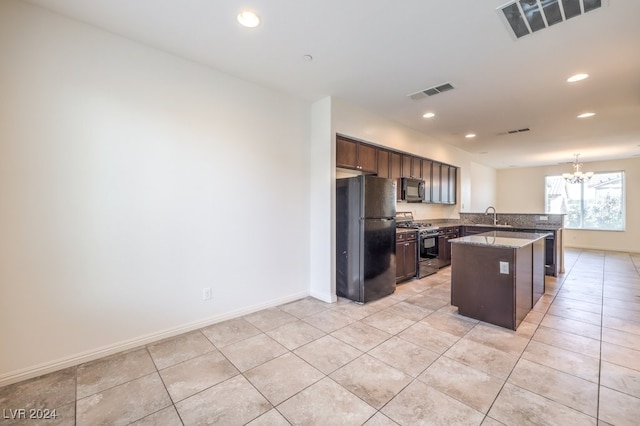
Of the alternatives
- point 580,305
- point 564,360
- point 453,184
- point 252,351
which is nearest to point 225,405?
point 252,351

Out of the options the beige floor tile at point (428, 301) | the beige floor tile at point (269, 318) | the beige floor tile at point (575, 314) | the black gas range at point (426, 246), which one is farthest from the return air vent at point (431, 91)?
the beige floor tile at point (269, 318)

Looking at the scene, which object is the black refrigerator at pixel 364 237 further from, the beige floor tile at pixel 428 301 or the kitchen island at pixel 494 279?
the kitchen island at pixel 494 279

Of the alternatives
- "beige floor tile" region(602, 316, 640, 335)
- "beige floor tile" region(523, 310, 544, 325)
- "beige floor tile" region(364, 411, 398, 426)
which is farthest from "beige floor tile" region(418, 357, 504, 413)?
"beige floor tile" region(602, 316, 640, 335)

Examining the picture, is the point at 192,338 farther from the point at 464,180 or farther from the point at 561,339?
the point at 464,180

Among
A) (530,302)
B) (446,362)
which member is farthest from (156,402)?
(530,302)

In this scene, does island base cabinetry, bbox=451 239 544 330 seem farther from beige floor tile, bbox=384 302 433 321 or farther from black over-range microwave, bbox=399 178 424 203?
black over-range microwave, bbox=399 178 424 203

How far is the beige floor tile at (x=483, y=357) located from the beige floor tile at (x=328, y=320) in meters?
1.09

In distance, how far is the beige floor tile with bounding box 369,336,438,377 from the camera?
222 centimetres

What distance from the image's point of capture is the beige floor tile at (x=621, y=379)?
1.93m

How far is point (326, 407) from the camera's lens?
1789 mm

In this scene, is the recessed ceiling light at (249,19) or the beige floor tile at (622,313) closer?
the recessed ceiling light at (249,19)

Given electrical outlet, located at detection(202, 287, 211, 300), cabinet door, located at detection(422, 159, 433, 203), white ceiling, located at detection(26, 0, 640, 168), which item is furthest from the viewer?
cabinet door, located at detection(422, 159, 433, 203)

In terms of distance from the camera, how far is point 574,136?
5.63 m

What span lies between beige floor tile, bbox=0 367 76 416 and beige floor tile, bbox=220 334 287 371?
107 cm
